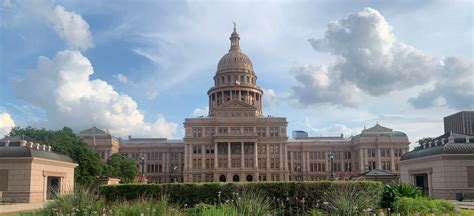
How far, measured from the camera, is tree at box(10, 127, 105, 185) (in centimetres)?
6266

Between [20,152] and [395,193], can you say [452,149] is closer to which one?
[395,193]

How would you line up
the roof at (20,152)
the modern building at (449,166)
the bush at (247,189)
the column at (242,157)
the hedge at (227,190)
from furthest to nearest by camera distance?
the column at (242,157), the roof at (20,152), the modern building at (449,166), the hedge at (227,190), the bush at (247,189)

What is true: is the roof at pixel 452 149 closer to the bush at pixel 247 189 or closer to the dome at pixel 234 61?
the bush at pixel 247 189

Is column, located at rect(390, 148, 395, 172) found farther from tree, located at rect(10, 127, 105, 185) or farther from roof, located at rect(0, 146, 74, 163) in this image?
roof, located at rect(0, 146, 74, 163)

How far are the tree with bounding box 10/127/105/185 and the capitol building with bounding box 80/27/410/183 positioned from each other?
34011 mm

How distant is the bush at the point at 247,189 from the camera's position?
25172 mm

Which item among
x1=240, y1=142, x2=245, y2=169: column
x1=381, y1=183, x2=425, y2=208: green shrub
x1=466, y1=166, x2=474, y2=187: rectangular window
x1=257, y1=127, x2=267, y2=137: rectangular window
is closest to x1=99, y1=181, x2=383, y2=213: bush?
x1=381, y1=183, x2=425, y2=208: green shrub

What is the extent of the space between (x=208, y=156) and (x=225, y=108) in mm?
12310

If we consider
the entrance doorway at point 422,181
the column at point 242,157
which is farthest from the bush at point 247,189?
the column at point 242,157

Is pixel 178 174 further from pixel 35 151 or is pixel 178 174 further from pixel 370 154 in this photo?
pixel 35 151

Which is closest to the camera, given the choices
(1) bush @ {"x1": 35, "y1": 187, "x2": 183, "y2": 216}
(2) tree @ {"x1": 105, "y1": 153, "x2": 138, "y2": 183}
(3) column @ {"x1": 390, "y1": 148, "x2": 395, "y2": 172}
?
(1) bush @ {"x1": 35, "y1": 187, "x2": 183, "y2": 216}

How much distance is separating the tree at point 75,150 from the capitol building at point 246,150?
112ft

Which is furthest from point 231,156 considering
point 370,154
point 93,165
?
point 93,165

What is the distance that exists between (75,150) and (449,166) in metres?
49.6
